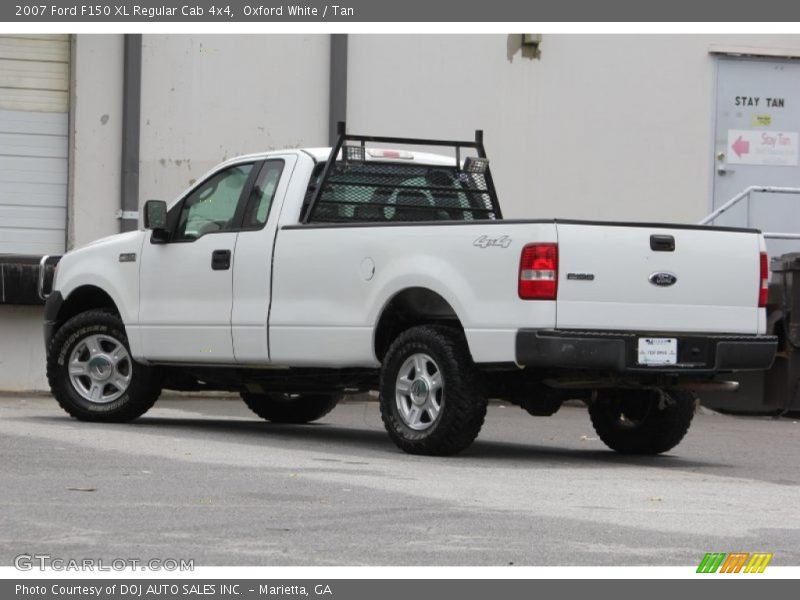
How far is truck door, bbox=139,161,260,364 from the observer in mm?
12359

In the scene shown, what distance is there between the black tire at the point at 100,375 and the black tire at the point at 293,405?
1350 millimetres

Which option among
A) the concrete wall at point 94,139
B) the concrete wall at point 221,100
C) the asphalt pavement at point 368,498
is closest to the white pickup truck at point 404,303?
the asphalt pavement at point 368,498

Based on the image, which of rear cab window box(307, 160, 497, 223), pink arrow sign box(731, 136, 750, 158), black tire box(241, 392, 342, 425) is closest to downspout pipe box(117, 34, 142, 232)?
black tire box(241, 392, 342, 425)

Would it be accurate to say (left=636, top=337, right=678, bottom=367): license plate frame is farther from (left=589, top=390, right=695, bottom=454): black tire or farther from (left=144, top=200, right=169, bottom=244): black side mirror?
(left=144, top=200, right=169, bottom=244): black side mirror

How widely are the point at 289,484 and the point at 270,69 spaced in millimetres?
10515

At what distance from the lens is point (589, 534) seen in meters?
7.48

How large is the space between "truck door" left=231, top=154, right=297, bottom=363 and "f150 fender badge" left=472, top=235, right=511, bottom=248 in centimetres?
190

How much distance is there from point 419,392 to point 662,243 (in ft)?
5.60

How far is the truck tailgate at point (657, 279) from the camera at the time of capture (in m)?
10.5

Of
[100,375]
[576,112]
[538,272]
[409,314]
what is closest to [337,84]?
[576,112]

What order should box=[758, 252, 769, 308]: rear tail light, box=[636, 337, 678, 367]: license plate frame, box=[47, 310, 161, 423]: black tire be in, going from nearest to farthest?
box=[636, 337, 678, 367]: license plate frame < box=[758, 252, 769, 308]: rear tail light < box=[47, 310, 161, 423]: black tire

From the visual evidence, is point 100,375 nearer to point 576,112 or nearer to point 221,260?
point 221,260
